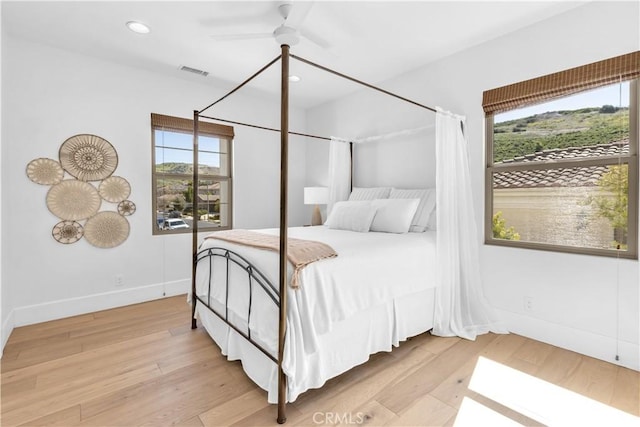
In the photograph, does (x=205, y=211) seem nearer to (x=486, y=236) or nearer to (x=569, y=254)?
(x=486, y=236)

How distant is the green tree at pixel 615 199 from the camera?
2230 mm

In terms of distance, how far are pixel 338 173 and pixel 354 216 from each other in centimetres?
107

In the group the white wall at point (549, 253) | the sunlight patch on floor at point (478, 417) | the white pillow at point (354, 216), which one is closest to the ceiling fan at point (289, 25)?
the white pillow at point (354, 216)

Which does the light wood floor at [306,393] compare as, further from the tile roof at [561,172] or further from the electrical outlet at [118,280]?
the tile roof at [561,172]

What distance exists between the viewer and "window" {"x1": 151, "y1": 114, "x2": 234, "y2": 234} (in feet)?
12.3

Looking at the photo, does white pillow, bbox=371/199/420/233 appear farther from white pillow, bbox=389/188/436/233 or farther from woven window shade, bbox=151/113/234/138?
woven window shade, bbox=151/113/234/138

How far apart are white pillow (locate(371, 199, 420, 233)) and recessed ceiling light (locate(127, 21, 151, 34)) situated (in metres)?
2.60

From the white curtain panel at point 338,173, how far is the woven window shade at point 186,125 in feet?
4.62

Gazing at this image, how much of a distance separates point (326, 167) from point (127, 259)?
285cm

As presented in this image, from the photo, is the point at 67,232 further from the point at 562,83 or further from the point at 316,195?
the point at 562,83

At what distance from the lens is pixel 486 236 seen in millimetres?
2957

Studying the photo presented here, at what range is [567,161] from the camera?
2498 millimetres

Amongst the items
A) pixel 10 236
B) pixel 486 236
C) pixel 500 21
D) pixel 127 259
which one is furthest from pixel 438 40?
pixel 10 236

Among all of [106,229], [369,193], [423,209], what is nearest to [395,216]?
[423,209]
